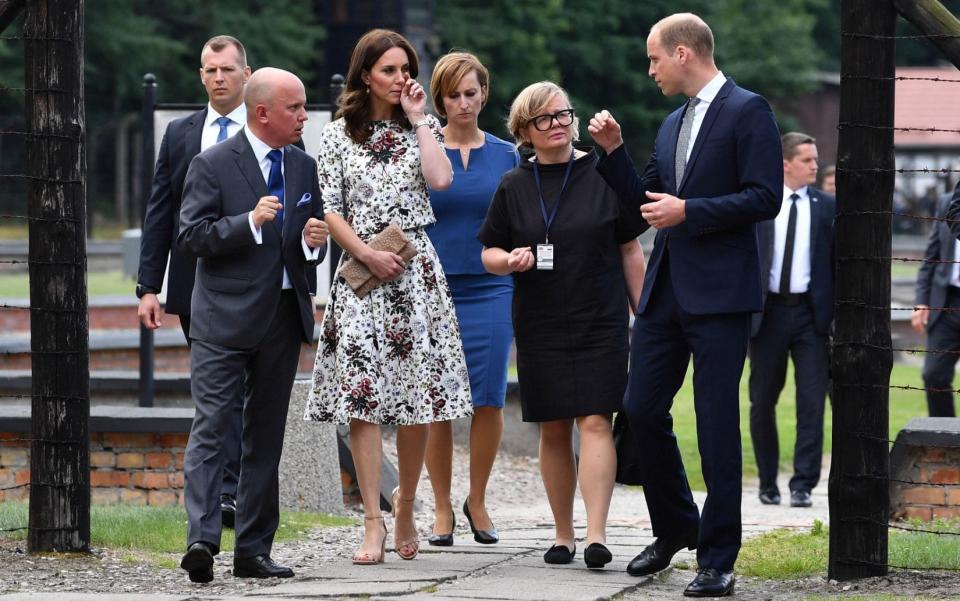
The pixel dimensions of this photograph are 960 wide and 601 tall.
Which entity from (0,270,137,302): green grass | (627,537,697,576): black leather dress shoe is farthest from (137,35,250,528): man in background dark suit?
(0,270,137,302): green grass

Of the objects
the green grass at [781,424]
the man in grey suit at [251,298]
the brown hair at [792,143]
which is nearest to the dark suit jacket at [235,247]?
the man in grey suit at [251,298]

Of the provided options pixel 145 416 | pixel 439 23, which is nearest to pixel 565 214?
pixel 145 416

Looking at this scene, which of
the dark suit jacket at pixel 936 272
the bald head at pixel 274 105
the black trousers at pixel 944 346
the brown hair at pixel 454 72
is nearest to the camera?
the bald head at pixel 274 105

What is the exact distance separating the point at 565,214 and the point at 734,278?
848mm

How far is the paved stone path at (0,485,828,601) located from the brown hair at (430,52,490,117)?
1.93m

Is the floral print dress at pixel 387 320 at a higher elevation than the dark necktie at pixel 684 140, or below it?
below

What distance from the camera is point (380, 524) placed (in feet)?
22.1

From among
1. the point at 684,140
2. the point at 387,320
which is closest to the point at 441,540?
the point at 387,320

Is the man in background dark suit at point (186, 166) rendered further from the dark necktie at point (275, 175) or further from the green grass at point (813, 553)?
the green grass at point (813, 553)

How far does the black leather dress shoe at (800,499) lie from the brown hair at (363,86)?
414 centimetres

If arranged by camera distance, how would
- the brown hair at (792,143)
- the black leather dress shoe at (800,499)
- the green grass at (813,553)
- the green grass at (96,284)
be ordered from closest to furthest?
the green grass at (813,553) → the black leather dress shoe at (800,499) → the brown hair at (792,143) → the green grass at (96,284)

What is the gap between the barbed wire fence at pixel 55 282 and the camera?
696 centimetres

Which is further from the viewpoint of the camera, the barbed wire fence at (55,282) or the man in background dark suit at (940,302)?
the man in background dark suit at (940,302)

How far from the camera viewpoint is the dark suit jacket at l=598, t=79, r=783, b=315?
19.5 ft
